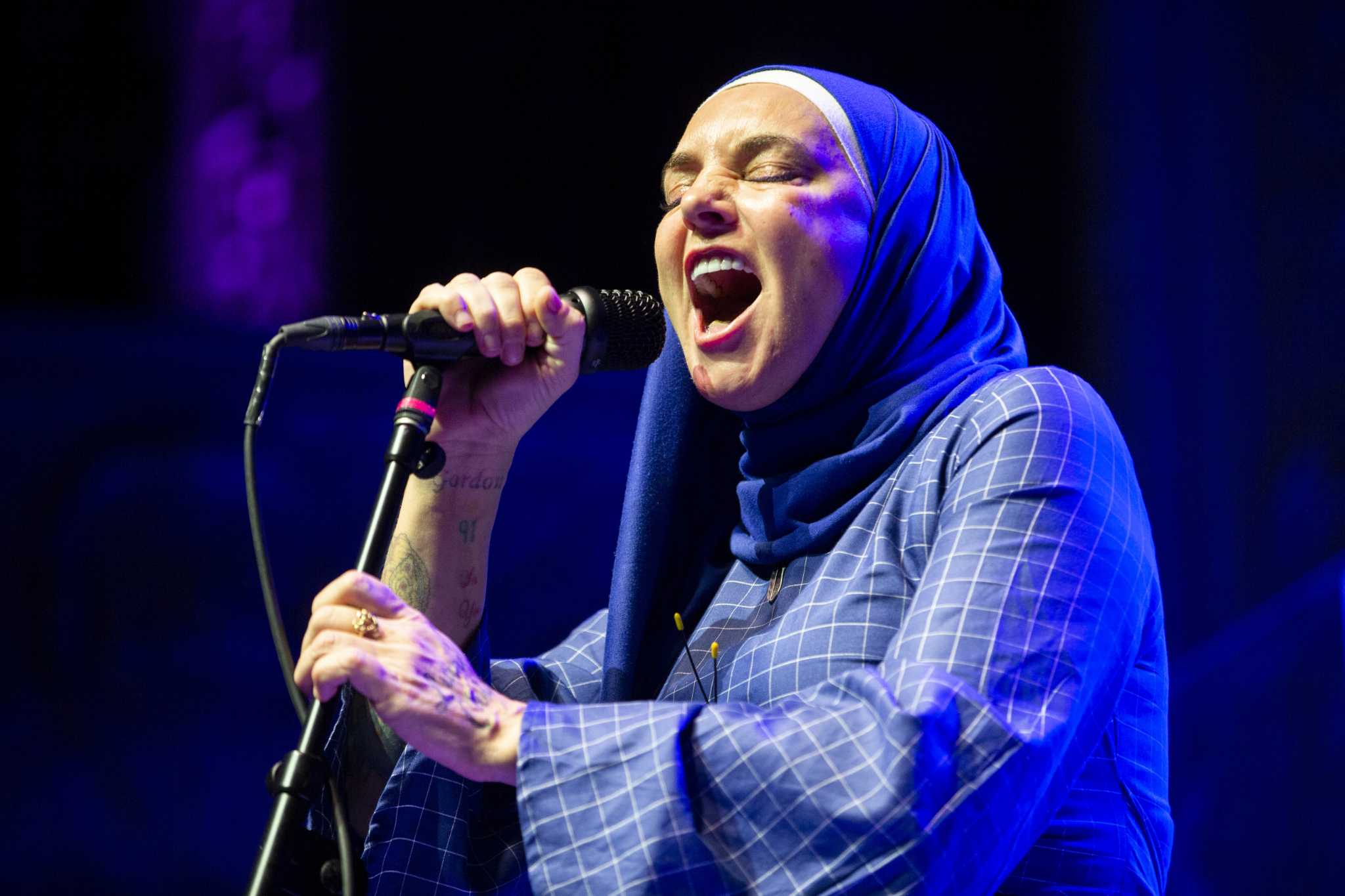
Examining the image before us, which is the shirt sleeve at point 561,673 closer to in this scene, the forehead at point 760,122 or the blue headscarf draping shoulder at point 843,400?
the blue headscarf draping shoulder at point 843,400

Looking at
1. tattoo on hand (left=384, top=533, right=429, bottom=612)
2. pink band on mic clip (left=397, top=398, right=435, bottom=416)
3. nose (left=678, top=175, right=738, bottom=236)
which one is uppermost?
nose (left=678, top=175, right=738, bottom=236)

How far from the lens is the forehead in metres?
1.73

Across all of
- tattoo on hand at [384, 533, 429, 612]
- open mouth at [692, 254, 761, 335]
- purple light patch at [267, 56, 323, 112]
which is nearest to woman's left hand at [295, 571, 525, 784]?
tattoo on hand at [384, 533, 429, 612]

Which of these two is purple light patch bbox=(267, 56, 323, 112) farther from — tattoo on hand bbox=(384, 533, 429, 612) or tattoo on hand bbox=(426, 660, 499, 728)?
tattoo on hand bbox=(426, 660, 499, 728)

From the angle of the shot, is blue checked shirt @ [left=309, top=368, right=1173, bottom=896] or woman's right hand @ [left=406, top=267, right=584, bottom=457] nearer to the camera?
blue checked shirt @ [left=309, top=368, right=1173, bottom=896]

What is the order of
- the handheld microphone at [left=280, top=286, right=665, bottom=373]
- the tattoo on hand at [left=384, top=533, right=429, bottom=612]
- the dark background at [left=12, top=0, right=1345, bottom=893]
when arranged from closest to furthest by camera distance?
the handheld microphone at [left=280, top=286, right=665, bottom=373] → the tattoo on hand at [left=384, top=533, right=429, bottom=612] → the dark background at [left=12, top=0, right=1345, bottom=893]

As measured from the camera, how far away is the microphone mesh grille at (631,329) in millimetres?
1562

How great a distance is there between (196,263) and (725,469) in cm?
172

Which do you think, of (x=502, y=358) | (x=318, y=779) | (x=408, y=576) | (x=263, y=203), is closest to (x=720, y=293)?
(x=502, y=358)

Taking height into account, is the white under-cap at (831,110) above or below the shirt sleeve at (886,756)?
above

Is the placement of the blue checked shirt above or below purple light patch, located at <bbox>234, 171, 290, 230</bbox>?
below

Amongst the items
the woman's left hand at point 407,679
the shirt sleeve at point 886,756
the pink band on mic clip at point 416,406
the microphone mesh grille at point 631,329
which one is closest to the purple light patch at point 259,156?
the microphone mesh grille at point 631,329

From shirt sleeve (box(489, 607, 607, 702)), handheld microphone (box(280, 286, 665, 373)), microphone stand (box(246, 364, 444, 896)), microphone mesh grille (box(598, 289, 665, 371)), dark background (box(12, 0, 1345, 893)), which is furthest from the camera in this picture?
dark background (box(12, 0, 1345, 893))

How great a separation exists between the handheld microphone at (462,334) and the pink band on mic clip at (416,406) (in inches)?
2.5
